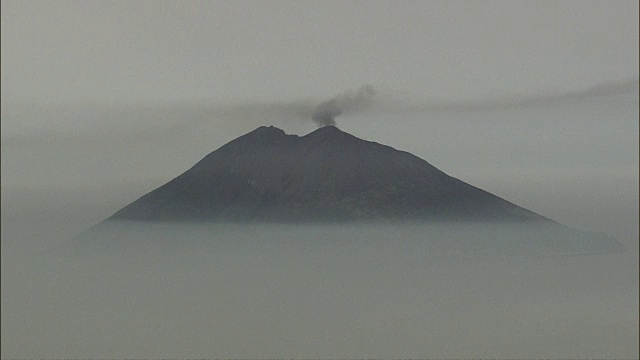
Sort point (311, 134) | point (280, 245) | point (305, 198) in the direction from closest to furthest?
point (280, 245) < point (305, 198) < point (311, 134)

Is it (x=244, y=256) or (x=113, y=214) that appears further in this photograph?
(x=113, y=214)

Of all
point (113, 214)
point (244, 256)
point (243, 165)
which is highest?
point (243, 165)

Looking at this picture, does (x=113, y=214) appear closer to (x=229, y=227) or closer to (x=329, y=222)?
(x=229, y=227)

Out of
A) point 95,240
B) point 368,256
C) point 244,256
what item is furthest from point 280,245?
point 95,240

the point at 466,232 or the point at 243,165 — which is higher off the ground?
the point at 243,165

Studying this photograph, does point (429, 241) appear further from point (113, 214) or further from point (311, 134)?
point (113, 214)

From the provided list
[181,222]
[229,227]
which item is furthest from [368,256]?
[181,222]

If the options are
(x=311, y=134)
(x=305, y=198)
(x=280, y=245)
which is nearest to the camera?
(x=280, y=245)
